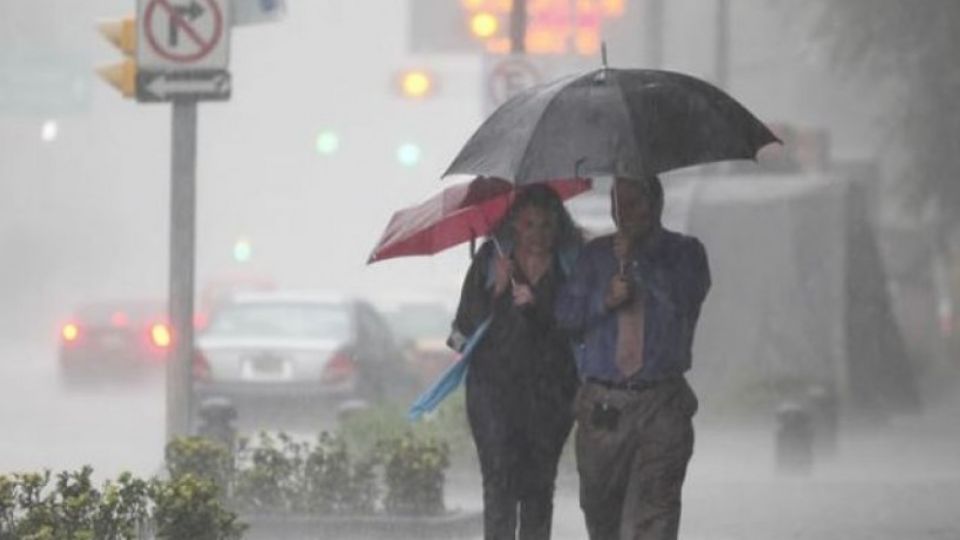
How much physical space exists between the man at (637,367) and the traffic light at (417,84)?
65.1 feet

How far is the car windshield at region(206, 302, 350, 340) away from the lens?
24672mm

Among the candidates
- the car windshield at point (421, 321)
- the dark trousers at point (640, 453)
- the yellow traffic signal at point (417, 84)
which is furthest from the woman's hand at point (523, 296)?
the car windshield at point (421, 321)

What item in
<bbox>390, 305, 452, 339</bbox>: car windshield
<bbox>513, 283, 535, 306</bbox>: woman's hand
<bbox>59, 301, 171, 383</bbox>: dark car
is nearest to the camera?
<bbox>513, 283, 535, 306</bbox>: woman's hand

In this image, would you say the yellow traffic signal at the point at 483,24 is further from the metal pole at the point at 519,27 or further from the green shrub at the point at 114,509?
the green shrub at the point at 114,509

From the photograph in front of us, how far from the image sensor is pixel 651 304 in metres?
8.91

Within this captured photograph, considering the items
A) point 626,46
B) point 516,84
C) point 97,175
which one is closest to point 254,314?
point 516,84

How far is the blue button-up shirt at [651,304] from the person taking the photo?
8.89m

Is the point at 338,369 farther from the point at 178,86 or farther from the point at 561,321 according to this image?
the point at 561,321

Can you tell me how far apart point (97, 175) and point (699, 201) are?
46.4m

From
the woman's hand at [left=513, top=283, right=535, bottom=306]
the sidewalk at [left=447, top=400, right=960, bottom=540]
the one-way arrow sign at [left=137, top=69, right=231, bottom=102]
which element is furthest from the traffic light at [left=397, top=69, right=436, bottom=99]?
the woman's hand at [left=513, top=283, right=535, bottom=306]

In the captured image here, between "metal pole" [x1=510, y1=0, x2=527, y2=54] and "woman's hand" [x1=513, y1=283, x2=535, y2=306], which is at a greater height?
"metal pole" [x1=510, y1=0, x2=527, y2=54]

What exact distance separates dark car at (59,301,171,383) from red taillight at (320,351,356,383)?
9.66 m

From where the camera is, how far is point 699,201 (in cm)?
2648

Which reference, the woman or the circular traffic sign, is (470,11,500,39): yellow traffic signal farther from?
the woman
